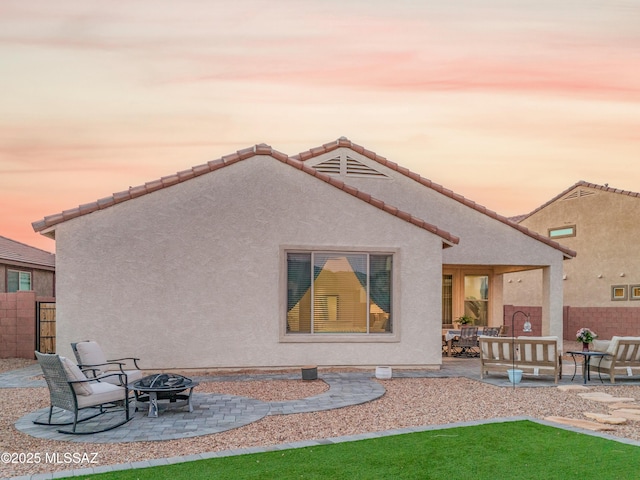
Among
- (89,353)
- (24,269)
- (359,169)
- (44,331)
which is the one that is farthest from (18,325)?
(359,169)

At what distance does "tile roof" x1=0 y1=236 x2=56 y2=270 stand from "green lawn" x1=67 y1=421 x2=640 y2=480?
1794cm

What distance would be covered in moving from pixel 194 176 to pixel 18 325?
6973 mm

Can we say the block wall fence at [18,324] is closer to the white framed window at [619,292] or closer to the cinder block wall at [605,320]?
the cinder block wall at [605,320]

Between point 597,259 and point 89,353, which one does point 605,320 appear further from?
point 89,353

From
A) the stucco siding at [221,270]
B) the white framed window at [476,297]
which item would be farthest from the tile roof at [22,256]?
the white framed window at [476,297]

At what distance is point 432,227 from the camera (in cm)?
1422

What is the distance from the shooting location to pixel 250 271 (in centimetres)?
1326

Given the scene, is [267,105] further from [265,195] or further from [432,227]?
[432,227]

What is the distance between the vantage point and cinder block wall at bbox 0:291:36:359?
1585cm

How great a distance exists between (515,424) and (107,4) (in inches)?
430

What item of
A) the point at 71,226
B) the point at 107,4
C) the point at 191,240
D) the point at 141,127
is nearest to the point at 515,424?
the point at 191,240

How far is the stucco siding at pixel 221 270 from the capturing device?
41.7 ft

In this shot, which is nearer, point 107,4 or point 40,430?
point 40,430

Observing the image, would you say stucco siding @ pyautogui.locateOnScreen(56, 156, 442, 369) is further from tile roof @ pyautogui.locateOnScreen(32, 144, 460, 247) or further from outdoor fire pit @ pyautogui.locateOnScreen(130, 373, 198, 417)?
outdoor fire pit @ pyautogui.locateOnScreen(130, 373, 198, 417)
